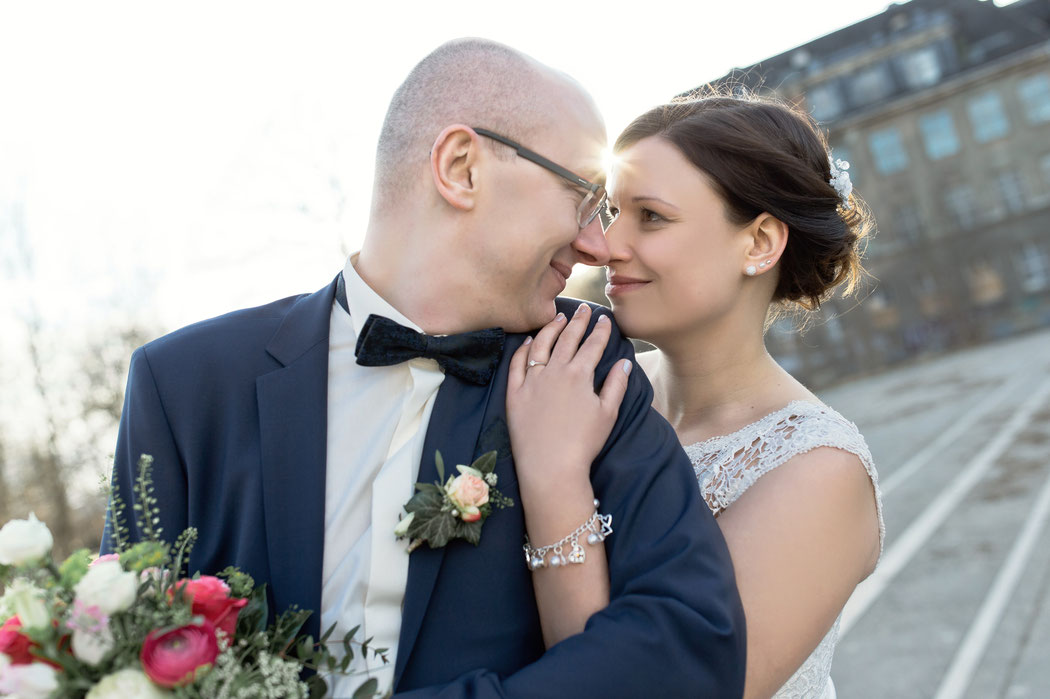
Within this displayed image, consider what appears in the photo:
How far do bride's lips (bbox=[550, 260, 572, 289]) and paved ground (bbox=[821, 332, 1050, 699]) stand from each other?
6.04 meters

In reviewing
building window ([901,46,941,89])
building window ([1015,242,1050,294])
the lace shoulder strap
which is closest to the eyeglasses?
the lace shoulder strap

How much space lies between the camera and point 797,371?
39.1 metres

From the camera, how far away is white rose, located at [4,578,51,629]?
161cm

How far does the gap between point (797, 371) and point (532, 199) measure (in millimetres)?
38584

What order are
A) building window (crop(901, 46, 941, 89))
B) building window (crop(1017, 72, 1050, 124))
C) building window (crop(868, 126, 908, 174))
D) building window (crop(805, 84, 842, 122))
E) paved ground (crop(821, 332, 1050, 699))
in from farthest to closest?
building window (crop(805, 84, 842, 122))
building window (crop(901, 46, 941, 89))
building window (crop(868, 126, 908, 174))
building window (crop(1017, 72, 1050, 124))
paved ground (crop(821, 332, 1050, 699))

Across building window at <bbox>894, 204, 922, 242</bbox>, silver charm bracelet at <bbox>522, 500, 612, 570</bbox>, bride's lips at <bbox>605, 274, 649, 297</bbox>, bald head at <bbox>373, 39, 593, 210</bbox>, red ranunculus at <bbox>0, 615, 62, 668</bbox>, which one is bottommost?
building window at <bbox>894, 204, 922, 242</bbox>

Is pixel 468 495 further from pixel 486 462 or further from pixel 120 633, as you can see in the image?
pixel 120 633

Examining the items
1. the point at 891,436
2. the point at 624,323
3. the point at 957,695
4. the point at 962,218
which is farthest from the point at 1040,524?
the point at 962,218

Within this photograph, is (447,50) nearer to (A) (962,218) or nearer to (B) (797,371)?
(B) (797,371)

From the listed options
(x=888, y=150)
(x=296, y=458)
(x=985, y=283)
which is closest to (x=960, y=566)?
(x=296, y=458)

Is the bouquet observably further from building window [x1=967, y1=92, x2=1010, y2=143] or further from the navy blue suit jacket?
building window [x1=967, y1=92, x2=1010, y2=143]

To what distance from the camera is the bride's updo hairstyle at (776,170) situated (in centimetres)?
309

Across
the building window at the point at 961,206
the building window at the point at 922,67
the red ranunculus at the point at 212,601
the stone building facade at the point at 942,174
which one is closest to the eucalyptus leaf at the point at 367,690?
the red ranunculus at the point at 212,601

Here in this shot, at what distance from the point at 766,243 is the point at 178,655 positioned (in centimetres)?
246
